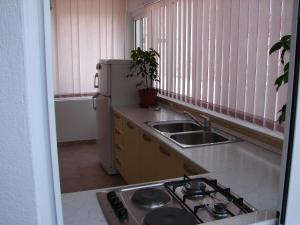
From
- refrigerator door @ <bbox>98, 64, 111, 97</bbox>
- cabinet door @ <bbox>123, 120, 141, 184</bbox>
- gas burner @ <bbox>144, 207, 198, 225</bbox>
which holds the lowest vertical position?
cabinet door @ <bbox>123, 120, 141, 184</bbox>

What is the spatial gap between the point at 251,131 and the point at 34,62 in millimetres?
1970

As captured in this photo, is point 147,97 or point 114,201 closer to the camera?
point 114,201

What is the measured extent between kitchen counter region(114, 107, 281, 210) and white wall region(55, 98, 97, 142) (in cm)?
280

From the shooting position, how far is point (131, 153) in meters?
3.21

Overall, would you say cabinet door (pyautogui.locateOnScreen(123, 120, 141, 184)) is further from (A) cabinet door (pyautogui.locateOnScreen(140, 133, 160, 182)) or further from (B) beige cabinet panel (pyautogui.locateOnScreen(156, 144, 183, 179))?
(B) beige cabinet panel (pyautogui.locateOnScreen(156, 144, 183, 179))

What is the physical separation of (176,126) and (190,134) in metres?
0.38

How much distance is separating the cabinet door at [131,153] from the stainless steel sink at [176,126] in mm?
228

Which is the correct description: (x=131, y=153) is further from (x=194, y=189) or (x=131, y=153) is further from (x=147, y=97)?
(x=194, y=189)

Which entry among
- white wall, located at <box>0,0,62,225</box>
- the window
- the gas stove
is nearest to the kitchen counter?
the gas stove

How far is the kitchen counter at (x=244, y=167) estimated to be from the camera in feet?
4.69

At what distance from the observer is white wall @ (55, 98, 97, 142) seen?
4.99 m

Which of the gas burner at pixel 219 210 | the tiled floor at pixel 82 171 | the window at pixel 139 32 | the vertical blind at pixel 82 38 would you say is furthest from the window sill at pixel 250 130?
the vertical blind at pixel 82 38

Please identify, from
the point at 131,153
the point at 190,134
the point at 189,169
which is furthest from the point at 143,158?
the point at 189,169

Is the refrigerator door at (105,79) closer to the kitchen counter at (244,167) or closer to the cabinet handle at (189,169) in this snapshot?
the kitchen counter at (244,167)
